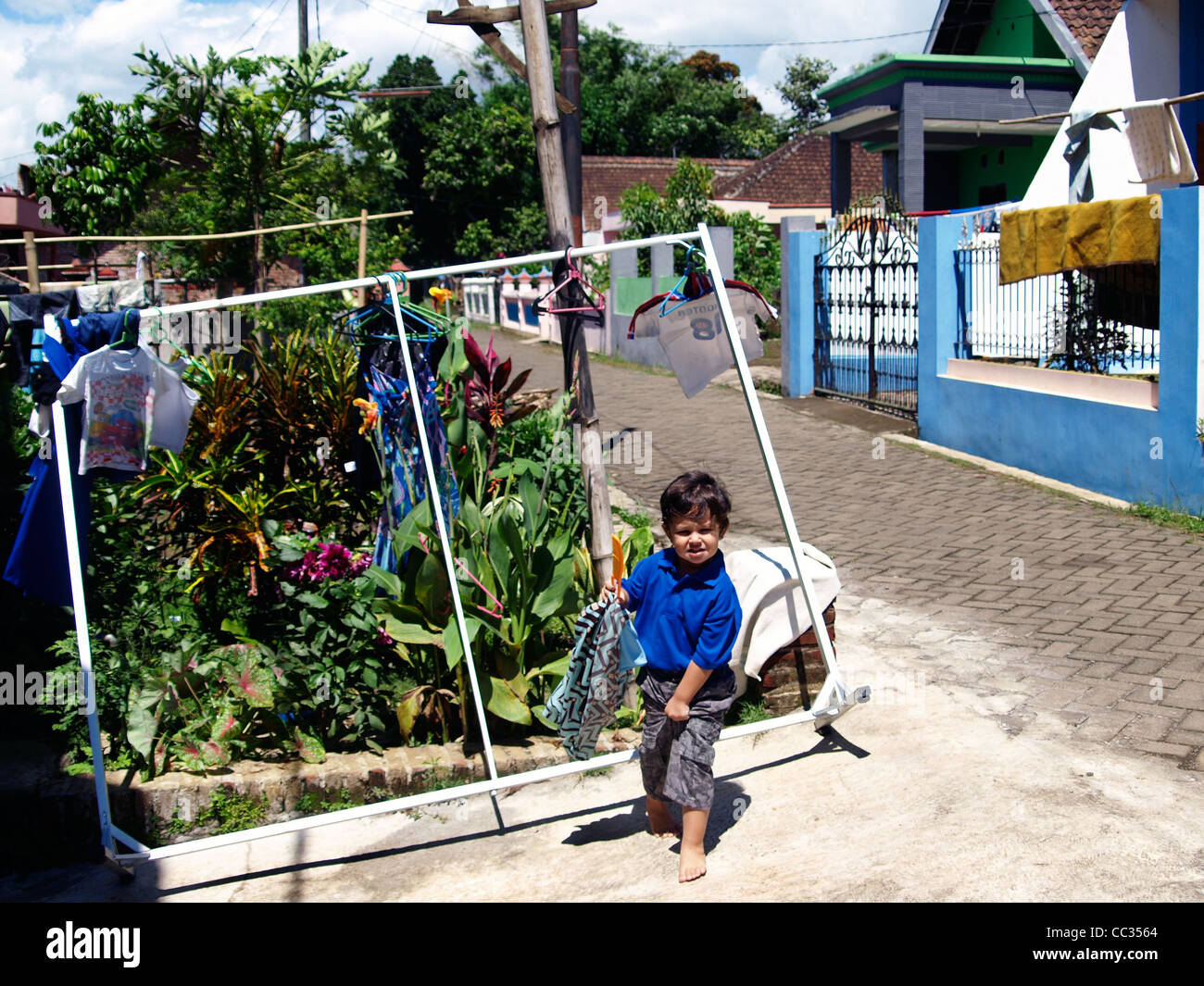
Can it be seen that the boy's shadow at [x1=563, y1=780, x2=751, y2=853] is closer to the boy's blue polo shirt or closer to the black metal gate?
the boy's blue polo shirt

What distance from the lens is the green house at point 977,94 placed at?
668 inches

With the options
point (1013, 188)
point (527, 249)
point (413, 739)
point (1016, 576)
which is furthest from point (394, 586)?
point (527, 249)

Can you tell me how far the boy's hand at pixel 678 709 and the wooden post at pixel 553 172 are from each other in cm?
138

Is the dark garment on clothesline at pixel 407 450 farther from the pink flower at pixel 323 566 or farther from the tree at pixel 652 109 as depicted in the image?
the tree at pixel 652 109

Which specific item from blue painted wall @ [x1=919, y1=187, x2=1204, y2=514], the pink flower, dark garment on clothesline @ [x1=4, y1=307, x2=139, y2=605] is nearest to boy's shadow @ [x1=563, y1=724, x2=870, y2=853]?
the pink flower

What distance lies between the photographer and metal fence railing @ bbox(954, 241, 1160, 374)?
346 inches

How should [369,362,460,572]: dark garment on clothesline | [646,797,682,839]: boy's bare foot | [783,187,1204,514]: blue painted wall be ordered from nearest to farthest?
1. [646,797,682,839]: boy's bare foot
2. [369,362,460,572]: dark garment on clothesline
3. [783,187,1204,514]: blue painted wall

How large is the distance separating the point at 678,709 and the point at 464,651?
3.44 feet

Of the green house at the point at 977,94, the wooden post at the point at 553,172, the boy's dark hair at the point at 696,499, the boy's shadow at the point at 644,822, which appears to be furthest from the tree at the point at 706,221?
the boy's dark hair at the point at 696,499

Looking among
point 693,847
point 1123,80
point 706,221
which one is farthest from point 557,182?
point 706,221

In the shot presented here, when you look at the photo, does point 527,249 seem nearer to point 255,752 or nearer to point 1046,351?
point 1046,351

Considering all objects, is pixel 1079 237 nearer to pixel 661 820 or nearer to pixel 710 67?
pixel 661 820

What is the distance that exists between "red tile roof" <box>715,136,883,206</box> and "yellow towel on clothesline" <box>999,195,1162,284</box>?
27.5 metres
